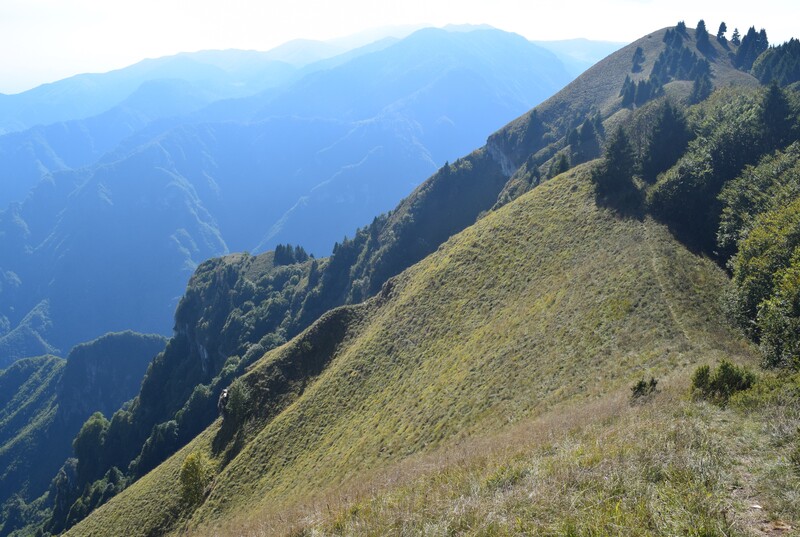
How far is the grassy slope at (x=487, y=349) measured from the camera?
101 feet

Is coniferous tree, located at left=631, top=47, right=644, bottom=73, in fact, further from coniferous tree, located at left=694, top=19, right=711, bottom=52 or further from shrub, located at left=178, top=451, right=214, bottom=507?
shrub, located at left=178, top=451, right=214, bottom=507

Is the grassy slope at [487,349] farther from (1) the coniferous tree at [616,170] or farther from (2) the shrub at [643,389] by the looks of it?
(2) the shrub at [643,389]

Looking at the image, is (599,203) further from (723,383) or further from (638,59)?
(638,59)

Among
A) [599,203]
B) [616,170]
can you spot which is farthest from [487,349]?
[616,170]

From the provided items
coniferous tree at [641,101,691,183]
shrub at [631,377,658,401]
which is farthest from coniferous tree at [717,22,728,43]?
shrub at [631,377,658,401]

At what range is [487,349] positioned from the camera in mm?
41281

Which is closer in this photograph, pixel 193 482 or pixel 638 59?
pixel 193 482

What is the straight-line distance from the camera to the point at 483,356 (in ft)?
133

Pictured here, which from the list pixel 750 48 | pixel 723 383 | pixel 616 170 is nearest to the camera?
pixel 723 383

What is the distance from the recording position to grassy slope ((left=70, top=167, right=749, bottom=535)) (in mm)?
30797

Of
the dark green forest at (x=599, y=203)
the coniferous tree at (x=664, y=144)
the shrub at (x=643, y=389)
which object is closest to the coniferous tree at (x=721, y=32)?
the dark green forest at (x=599, y=203)

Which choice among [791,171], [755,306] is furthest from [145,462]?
[791,171]

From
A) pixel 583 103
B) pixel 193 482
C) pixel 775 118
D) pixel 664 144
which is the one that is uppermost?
pixel 583 103

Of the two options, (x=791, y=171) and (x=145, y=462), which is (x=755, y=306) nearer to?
(x=791, y=171)
